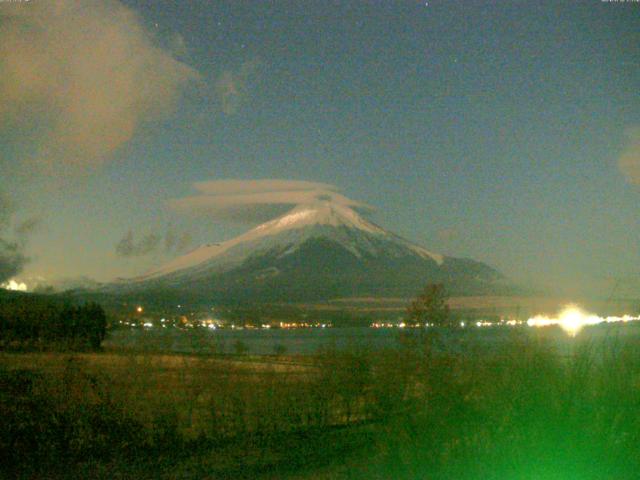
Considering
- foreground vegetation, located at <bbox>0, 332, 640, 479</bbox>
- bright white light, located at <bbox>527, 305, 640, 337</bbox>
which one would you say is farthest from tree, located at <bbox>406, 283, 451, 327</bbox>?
bright white light, located at <bbox>527, 305, 640, 337</bbox>

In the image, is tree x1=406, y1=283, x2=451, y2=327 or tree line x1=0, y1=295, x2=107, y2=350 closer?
tree x1=406, y1=283, x2=451, y2=327

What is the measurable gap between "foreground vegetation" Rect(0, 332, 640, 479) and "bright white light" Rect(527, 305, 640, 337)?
66 centimetres

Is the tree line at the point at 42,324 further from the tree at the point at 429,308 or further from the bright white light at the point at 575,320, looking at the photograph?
the bright white light at the point at 575,320

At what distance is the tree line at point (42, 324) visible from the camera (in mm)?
26289

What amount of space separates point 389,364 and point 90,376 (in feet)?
14.4

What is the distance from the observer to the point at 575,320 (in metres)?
11.3

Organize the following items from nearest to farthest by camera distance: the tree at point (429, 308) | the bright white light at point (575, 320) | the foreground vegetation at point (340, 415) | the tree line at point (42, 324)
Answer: the foreground vegetation at point (340, 415) < the bright white light at point (575, 320) < the tree at point (429, 308) < the tree line at point (42, 324)

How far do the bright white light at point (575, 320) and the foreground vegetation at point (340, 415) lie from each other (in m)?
0.66

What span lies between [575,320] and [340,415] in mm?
4220

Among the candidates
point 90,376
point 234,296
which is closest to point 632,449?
point 90,376

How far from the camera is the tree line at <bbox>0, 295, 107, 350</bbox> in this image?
26.3 m

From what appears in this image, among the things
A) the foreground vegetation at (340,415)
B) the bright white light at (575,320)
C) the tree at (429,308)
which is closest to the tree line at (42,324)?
the tree at (429,308)

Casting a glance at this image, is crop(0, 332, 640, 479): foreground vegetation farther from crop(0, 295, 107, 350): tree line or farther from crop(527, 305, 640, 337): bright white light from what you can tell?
crop(0, 295, 107, 350): tree line

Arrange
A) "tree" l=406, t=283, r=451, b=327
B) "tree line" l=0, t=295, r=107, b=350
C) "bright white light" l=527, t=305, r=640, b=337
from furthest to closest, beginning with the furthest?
"tree line" l=0, t=295, r=107, b=350 → "tree" l=406, t=283, r=451, b=327 → "bright white light" l=527, t=305, r=640, b=337
